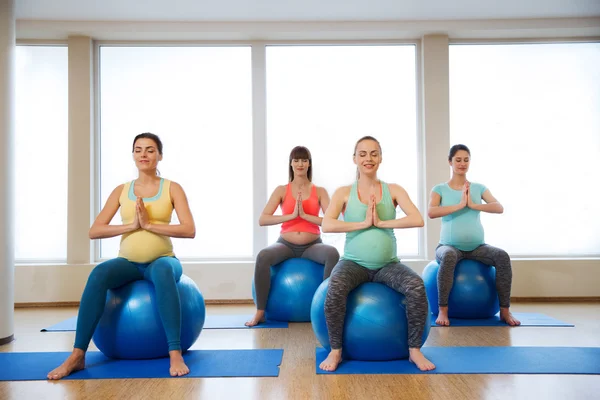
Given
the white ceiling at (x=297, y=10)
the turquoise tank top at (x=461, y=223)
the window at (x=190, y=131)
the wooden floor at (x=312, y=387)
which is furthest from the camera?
the window at (x=190, y=131)

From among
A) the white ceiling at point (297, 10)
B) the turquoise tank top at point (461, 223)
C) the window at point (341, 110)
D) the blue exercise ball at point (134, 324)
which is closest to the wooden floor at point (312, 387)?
the blue exercise ball at point (134, 324)

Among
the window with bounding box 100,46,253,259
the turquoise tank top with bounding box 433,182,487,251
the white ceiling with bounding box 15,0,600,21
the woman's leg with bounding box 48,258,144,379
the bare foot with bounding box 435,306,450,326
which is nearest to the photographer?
the woman's leg with bounding box 48,258,144,379

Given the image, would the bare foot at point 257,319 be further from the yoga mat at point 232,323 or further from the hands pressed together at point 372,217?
the hands pressed together at point 372,217

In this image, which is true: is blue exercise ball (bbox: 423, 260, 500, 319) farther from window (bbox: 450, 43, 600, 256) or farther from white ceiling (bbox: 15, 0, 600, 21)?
white ceiling (bbox: 15, 0, 600, 21)

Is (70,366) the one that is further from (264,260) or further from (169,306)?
(264,260)

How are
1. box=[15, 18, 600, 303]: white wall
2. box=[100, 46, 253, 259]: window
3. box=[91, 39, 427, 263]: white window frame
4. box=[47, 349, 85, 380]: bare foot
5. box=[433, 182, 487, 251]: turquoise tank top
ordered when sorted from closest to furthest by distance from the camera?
box=[47, 349, 85, 380]: bare foot < box=[433, 182, 487, 251]: turquoise tank top < box=[15, 18, 600, 303]: white wall < box=[91, 39, 427, 263]: white window frame < box=[100, 46, 253, 259]: window

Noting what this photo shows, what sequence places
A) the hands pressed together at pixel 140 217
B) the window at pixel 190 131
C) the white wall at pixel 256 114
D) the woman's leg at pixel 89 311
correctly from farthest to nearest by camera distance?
the window at pixel 190 131 < the white wall at pixel 256 114 < the hands pressed together at pixel 140 217 < the woman's leg at pixel 89 311

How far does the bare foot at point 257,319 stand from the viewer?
4.19 meters

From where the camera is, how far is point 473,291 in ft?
13.8

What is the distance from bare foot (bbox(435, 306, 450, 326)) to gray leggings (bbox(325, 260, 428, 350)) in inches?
48.8

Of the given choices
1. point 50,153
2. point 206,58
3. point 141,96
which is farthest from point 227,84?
point 50,153

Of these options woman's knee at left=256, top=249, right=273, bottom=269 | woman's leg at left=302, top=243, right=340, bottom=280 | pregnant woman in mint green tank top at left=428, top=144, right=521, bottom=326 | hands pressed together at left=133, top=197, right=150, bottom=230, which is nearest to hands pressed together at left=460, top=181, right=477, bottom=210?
pregnant woman in mint green tank top at left=428, top=144, right=521, bottom=326

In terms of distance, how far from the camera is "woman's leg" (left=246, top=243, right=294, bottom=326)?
4.23m

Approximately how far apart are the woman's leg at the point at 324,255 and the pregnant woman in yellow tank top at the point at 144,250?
130cm
